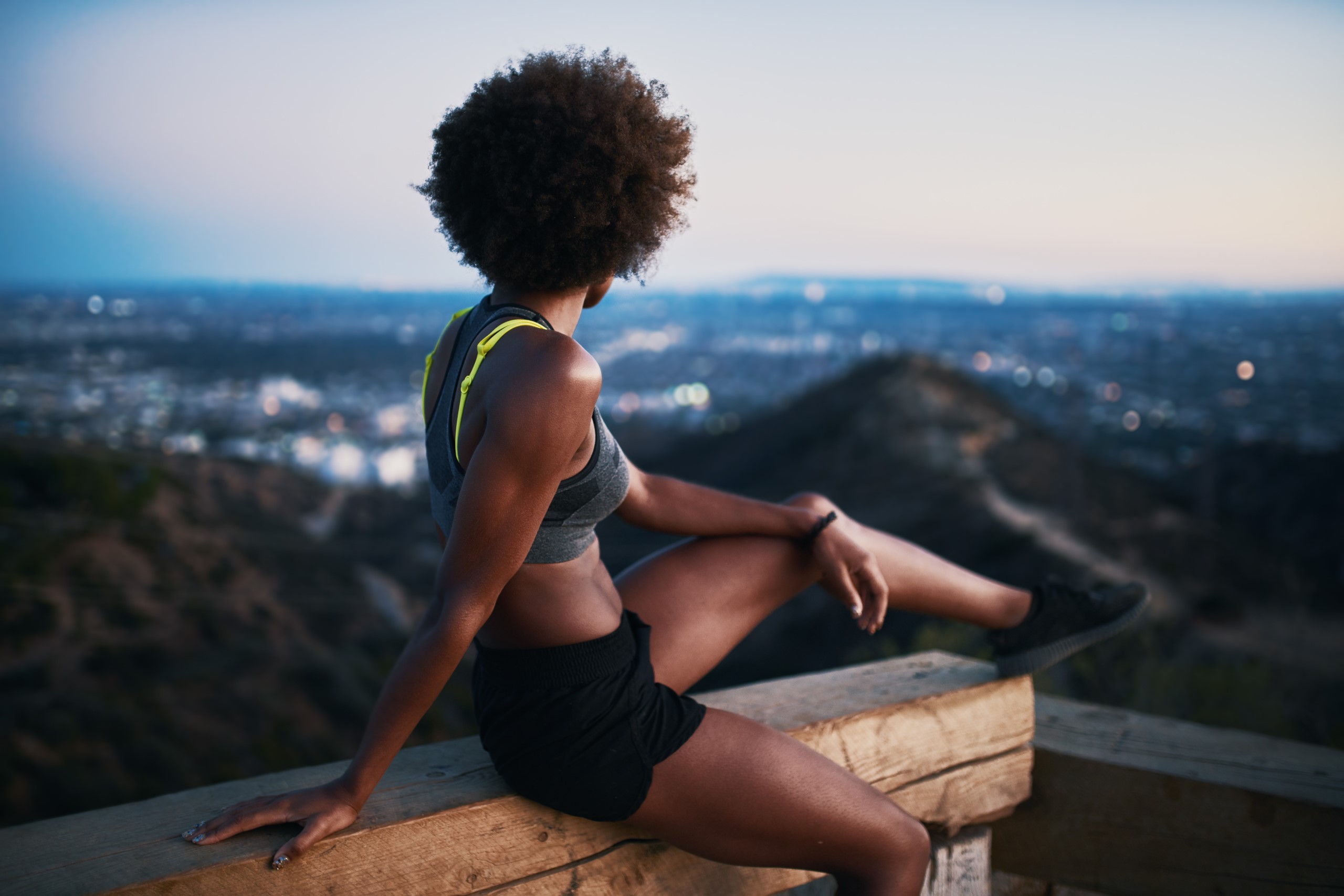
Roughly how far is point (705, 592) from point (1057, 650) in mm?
771

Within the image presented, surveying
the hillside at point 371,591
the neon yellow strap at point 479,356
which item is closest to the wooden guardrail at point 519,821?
the neon yellow strap at point 479,356

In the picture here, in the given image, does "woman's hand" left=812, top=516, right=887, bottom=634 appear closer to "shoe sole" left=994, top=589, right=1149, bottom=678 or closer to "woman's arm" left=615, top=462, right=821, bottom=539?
"woman's arm" left=615, top=462, right=821, bottom=539

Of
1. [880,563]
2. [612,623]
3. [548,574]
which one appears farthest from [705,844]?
[880,563]

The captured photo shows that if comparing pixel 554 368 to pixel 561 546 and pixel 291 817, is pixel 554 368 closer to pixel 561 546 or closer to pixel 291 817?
pixel 561 546

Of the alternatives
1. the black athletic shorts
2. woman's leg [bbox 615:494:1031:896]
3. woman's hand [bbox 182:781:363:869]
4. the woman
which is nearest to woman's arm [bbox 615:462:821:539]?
woman's leg [bbox 615:494:1031:896]

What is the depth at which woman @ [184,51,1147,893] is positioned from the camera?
1.21m

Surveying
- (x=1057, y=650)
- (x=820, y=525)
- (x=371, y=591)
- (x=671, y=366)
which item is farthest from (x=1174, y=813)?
(x=671, y=366)

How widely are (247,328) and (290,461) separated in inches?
556

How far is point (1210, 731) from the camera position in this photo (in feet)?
6.49

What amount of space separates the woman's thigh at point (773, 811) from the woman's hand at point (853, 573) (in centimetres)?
33

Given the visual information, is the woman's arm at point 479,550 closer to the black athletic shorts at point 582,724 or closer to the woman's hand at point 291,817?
the woman's hand at point 291,817

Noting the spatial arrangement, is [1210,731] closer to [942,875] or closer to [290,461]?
[942,875]

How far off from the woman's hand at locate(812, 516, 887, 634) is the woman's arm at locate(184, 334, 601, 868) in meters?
0.66

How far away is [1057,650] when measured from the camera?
1911 mm
